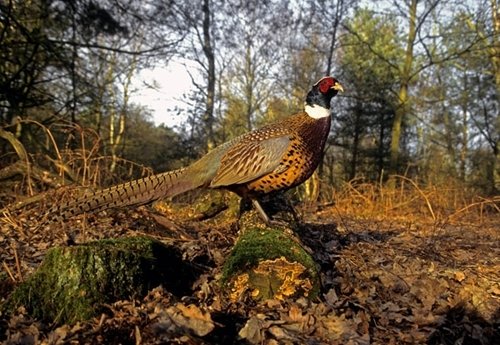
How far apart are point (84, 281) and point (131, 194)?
4.71 ft

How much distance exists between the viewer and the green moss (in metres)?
3.48

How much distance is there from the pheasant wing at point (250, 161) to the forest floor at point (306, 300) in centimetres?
68

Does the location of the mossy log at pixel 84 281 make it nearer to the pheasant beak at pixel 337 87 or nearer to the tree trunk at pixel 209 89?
the pheasant beak at pixel 337 87

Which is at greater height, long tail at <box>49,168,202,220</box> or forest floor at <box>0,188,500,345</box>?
long tail at <box>49,168,202,220</box>

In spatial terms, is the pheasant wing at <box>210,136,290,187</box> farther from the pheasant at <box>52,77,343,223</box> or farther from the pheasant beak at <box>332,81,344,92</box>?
the pheasant beak at <box>332,81,344,92</box>

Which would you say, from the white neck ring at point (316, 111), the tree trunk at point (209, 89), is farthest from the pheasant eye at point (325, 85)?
the tree trunk at point (209, 89)

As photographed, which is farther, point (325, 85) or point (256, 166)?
point (325, 85)

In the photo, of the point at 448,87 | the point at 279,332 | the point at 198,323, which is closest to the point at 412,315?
the point at 279,332

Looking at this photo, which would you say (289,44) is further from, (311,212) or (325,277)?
(325,277)

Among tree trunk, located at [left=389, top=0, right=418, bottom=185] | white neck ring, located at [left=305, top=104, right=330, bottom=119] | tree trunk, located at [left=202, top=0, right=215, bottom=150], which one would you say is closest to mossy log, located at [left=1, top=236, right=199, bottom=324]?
white neck ring, located at [left=305, top=104, right=330, bottom=119]

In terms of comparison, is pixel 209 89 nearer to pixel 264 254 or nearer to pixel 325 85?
pixel 325 85

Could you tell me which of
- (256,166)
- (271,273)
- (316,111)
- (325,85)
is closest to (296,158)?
(256,166)

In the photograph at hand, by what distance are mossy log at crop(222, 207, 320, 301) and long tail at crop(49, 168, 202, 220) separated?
1.27 metres

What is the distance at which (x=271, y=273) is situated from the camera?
11.2 ft
